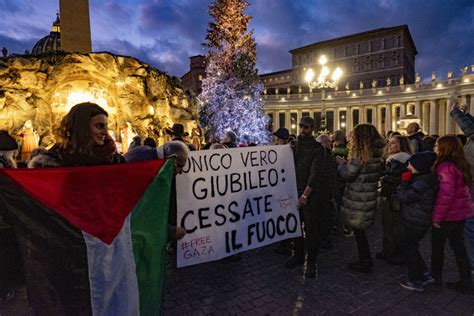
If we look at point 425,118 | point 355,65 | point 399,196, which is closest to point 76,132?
point 399,196

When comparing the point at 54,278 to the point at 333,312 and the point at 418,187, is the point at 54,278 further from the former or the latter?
the point at 418,187

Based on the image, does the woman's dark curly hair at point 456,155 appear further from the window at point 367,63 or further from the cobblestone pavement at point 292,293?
the window at point 367,63

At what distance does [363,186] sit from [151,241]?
333cm

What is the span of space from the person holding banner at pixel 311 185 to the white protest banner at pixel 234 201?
6.0 inches

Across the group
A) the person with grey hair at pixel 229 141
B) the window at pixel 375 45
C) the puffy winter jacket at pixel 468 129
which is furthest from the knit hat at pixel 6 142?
the window at pixel 375 45

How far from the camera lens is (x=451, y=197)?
3.87 metres

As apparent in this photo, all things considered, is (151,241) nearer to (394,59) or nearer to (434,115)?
(434,115)

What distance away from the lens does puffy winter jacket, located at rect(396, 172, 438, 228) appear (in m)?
3.94

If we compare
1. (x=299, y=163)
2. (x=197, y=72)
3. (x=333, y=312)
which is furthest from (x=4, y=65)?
(x=197, y=72)

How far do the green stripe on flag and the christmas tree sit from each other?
25.9 metres

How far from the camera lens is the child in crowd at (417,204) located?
12.9ft

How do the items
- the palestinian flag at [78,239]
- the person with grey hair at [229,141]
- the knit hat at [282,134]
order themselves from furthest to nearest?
1. the person with grey hair at [229,141]
2. the knit hat at [282,134]
3. the palestinian flag at [78,239]

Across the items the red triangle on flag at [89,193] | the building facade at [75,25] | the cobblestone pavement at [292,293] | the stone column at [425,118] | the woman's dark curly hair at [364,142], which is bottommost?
the cobblestone pavement at [292,293]

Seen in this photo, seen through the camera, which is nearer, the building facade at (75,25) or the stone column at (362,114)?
the building facade at (75,25)
